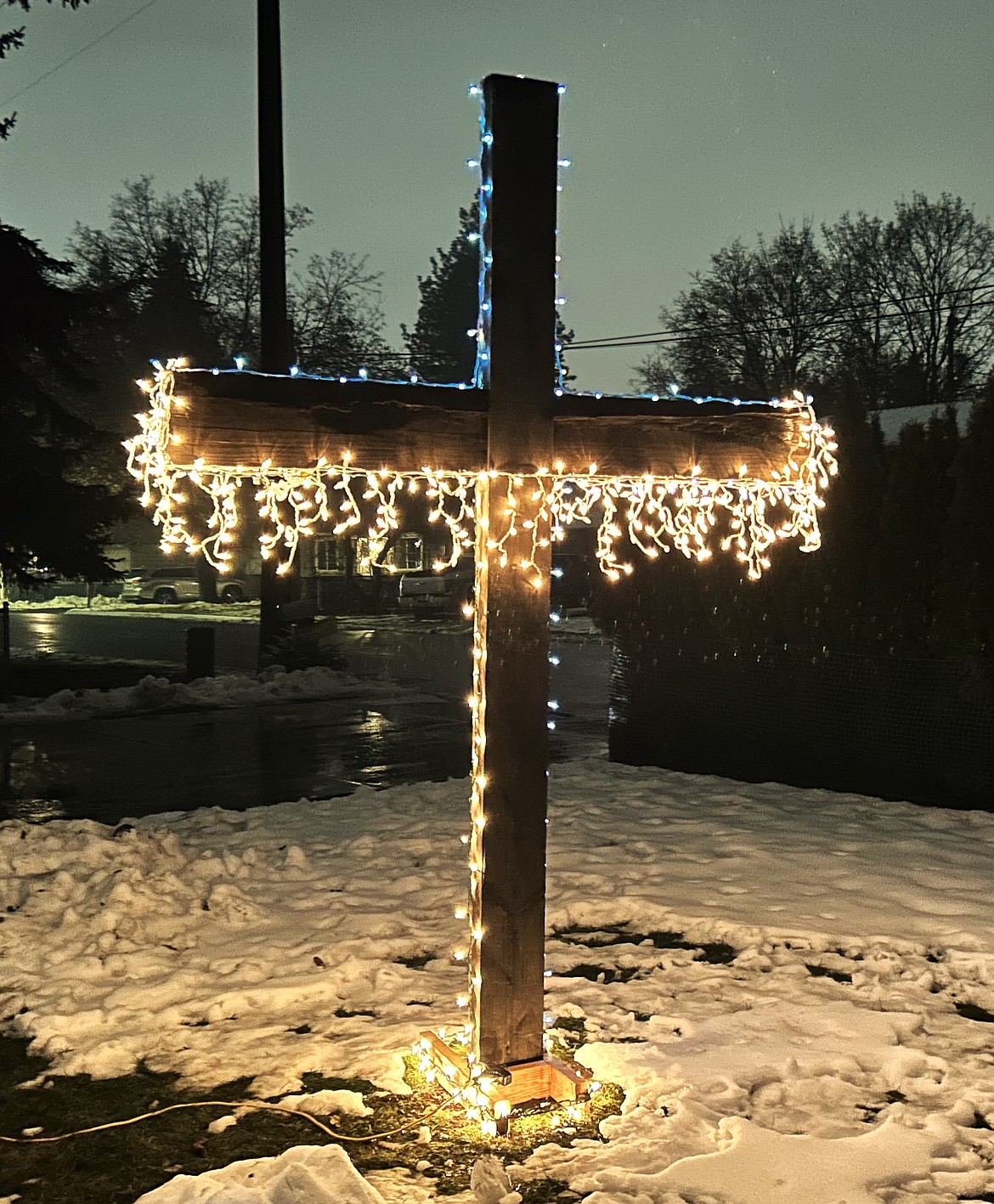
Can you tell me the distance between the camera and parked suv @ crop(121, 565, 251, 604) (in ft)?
159

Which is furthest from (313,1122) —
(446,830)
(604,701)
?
(604,701)

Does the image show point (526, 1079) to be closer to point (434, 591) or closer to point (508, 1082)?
point (508, 1082)

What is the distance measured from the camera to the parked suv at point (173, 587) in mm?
48562

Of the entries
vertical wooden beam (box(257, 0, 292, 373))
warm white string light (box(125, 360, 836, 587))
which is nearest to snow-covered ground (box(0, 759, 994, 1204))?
warm white string light (box(125, 360, 836, 587))

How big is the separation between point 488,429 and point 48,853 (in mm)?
4411

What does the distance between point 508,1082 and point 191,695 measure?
502 inches

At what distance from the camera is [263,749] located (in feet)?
39.8

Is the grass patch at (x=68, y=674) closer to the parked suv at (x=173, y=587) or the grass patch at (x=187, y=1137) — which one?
the grass patch at (x=187, y=1137)

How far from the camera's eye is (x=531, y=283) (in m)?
3.87

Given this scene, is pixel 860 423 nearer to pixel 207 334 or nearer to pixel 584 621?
pixel 584 621

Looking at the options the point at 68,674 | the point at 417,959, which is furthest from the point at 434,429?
the point at 68,674

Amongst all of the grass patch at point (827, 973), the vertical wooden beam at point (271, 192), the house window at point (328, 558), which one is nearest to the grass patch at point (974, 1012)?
the grass patch at point (827, 973)

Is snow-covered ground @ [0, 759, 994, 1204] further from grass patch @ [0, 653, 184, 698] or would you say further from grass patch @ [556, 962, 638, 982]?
grass patch @ [0, 653, 184, 698]

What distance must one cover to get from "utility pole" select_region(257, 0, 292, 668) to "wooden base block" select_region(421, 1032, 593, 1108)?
13619 mm
